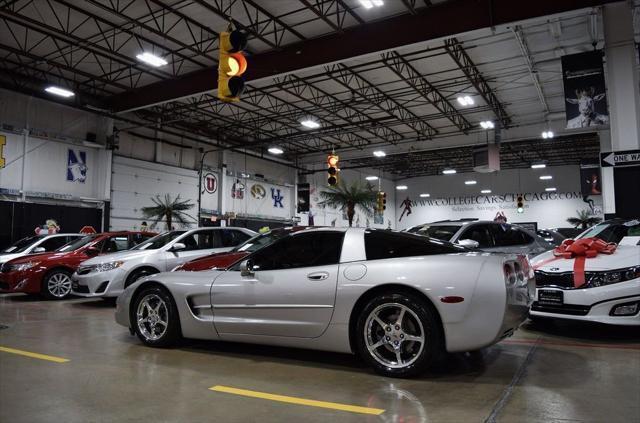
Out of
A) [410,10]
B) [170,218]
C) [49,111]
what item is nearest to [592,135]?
[410,10]

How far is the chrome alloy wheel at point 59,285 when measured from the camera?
9672mm

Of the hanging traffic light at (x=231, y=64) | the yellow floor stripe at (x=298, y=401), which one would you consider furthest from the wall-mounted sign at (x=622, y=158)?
the yellow floor stripe at (x=298, y=401)

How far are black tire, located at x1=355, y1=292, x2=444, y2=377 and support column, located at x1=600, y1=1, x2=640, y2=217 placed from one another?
10174mm

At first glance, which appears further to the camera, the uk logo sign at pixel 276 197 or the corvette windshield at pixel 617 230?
the uk logo sign at pixel 276 197

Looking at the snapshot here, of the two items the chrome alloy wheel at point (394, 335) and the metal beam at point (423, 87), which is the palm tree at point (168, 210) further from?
the chrome alloy wheel at point (394, 335)

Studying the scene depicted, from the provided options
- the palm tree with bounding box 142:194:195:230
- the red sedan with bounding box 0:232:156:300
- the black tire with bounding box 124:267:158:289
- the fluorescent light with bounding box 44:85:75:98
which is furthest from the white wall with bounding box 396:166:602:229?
the black tire with bounding box 124:267:158:289

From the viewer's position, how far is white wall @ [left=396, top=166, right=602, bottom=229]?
3650 centimetres

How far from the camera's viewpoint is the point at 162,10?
13.0 meters

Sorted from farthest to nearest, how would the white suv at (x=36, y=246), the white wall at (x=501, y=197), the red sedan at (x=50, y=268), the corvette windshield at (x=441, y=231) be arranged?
the white wall at (x=501, y=197), the white suv at (x=36, y=246), the red sedan at (x=50, y=268), the corvette windshield at (x=441, y=231)

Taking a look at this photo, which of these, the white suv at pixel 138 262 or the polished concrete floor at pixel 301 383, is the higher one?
the white suv at pixel 138 262

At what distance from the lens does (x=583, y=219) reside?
33.4 metres

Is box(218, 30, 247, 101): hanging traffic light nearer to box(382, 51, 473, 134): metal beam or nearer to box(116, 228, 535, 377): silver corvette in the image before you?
box(116, 228, 535, 377): silver corvette

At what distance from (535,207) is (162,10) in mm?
33034

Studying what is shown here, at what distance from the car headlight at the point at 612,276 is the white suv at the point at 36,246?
11120mm
